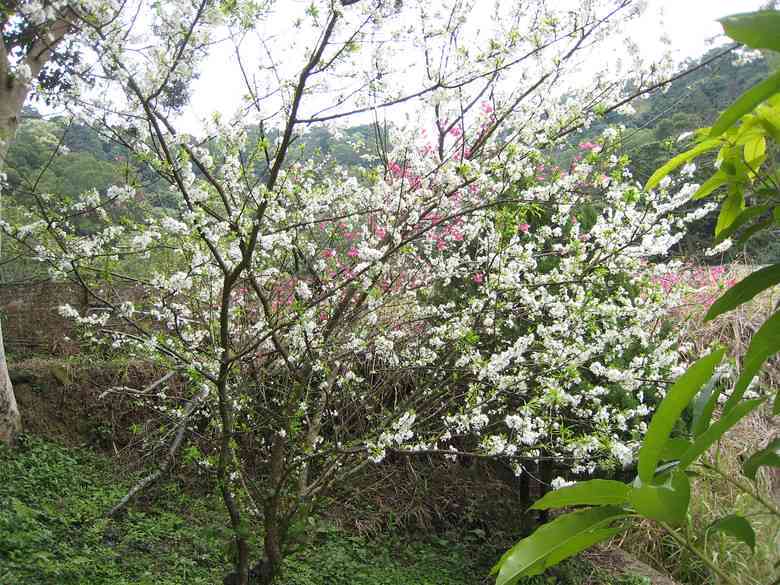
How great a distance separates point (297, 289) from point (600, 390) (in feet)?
5.84

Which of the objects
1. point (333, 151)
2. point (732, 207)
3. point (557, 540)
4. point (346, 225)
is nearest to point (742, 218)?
point (732, 207)

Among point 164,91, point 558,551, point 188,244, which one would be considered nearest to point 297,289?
point 188,244

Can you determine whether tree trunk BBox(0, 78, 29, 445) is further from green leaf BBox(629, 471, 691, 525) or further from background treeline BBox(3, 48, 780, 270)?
green leaf BBox(629, 471, 691, 525)

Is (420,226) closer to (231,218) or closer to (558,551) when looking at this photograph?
(231,218)

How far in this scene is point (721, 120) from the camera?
420mm

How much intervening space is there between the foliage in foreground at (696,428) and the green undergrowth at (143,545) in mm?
2813

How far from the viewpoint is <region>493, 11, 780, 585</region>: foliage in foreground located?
1.33ft

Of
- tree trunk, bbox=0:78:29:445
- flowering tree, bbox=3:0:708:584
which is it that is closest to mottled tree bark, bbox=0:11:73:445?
tree trunk, bbox=0:78:29:445

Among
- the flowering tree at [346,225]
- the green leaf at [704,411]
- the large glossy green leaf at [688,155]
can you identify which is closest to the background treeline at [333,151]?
the flowering tree at [346,225]

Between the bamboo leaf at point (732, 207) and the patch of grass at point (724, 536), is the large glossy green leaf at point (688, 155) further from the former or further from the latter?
the patch of grass at point (724, 536)

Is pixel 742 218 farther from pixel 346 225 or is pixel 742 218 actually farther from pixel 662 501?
pixel 346 225

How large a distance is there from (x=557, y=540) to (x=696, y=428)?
0.23 meters

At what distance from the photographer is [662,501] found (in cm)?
41

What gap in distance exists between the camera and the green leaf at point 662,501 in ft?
1.34
